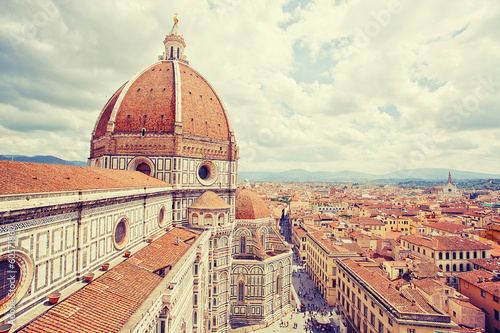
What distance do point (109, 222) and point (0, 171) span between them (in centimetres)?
563

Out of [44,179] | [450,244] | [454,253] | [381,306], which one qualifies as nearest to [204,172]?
[44,179]

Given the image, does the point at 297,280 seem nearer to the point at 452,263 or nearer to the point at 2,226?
the point at 452,263

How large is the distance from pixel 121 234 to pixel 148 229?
13.1 feet

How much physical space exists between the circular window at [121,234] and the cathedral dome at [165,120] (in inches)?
464

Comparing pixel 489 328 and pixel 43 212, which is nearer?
pixel 43 212

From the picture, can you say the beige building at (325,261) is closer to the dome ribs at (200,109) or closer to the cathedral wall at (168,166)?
the cathedral wall at (168,166)

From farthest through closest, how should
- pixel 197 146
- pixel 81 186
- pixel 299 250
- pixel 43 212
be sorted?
pixel 299 250 → pixel 197 146 → pixel 81 186 → pixel 43 212

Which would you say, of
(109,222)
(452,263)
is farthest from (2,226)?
(452,263)

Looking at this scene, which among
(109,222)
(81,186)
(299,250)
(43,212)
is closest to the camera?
(43,212)

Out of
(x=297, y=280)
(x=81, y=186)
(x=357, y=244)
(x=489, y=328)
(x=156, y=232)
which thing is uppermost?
(x=81, y=186)

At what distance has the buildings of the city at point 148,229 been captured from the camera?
9.46 m

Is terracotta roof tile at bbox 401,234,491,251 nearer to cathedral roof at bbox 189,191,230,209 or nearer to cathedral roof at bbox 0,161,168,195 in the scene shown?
cathedral roof at bbox 189,191,230,209

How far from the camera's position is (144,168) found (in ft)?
93.3

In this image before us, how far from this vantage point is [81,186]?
13.2m
